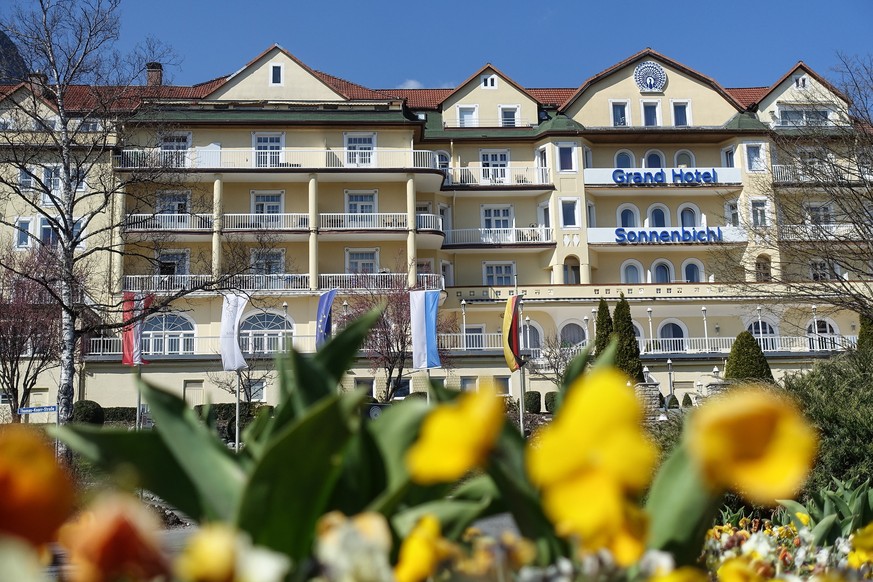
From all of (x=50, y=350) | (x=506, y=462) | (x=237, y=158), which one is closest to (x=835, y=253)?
(x=506, y=462)

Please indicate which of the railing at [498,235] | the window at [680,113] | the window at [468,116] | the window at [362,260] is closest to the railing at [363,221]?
the window at [362,260]

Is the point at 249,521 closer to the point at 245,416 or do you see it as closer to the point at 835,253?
the point at 835,253

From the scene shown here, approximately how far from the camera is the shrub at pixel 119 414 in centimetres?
3219

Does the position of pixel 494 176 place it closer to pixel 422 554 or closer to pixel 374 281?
pixel 374 281

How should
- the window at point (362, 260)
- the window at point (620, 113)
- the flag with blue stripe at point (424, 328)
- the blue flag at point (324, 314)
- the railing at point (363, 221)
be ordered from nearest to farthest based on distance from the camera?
the flag with blue stripe at point (424, 328) < the blue flag at point (324, 314) < the railing at point (363, 221) < the window at point (362, 260) < the window at point (620, 113)

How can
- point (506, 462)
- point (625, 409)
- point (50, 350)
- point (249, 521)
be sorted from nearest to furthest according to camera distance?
point (625, 409), point (249, 521), point (506, 462), point (50, 350)

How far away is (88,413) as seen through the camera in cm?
Result: 2984

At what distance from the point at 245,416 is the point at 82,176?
13.2m

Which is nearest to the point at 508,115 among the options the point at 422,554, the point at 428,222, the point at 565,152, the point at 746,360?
the point at 565,152

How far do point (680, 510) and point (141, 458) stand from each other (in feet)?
2.38

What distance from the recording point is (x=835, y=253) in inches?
804

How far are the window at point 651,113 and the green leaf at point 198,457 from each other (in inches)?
1816

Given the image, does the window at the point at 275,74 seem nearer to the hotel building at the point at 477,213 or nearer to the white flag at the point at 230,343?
the hotel building at the point at 477,213

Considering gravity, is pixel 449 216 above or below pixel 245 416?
above
